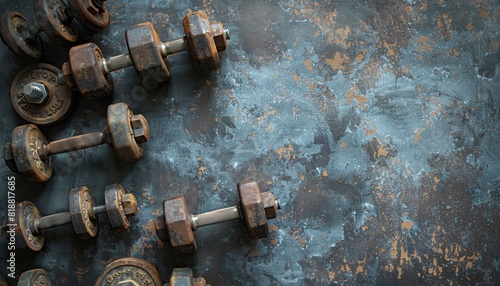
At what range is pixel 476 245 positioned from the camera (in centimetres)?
238

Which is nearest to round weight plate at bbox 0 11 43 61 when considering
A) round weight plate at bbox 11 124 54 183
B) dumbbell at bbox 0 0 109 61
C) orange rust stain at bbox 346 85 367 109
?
dumbbell at bbox 0 0 109 61

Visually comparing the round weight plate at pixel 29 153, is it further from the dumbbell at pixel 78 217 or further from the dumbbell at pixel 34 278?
the dumbbell at pixel 34 278

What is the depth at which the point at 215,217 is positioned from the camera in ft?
7.39

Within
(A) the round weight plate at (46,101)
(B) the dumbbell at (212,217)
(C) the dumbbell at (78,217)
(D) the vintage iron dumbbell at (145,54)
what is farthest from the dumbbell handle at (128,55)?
(B) the dumbbell at (212,217)

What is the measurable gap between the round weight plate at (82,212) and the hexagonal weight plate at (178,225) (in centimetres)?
38

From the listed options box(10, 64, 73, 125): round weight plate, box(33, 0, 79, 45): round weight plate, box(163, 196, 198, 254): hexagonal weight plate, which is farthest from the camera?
box(10, 64, 73, 125): round weight plate

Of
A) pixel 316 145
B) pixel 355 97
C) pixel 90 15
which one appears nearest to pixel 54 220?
pixel 90 15

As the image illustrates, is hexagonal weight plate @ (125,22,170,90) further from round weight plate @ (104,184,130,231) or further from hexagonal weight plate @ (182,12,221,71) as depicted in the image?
round weight plate @ (104,184,130,231)

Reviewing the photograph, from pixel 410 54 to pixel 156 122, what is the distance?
1293 mm

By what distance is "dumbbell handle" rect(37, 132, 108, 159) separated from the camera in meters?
2.33

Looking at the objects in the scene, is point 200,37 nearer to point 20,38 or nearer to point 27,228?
point 20,38

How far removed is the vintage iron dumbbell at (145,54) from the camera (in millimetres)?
2262

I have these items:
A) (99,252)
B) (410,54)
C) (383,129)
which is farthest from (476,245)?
(99,252)

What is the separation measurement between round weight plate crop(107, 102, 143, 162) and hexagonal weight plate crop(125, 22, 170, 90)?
0.66 ft
